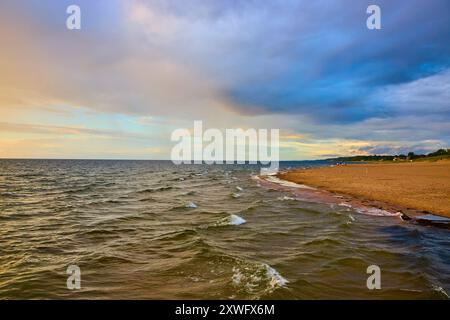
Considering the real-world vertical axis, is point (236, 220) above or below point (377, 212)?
below

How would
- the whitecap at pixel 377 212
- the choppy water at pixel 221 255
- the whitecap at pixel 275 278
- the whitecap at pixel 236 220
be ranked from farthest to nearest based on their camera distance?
the whitecap at pixel 377 212
the whitecap at pixel 236 220
the whitecap at pixel 275 278
the choppy water at pixel 221 255

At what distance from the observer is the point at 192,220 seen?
2342 cm

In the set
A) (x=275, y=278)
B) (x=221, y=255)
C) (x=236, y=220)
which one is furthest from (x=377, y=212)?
(x=275, y=278)

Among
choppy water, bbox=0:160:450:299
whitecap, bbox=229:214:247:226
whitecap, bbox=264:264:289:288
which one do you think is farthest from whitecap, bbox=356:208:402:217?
whitecap, bbox=264:264:289:288

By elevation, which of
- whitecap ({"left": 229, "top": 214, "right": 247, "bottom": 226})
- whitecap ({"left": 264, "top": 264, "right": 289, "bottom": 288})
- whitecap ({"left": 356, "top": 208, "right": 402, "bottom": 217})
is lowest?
whitecap ({"left": 229, "top": 214, "right": 247, "bottom": 226})

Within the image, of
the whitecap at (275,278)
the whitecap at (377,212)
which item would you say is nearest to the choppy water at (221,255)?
the whitecap at (275,278)

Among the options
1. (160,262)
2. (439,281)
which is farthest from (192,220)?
(439,281)

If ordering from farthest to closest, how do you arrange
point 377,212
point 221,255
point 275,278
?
1. point 377,212
2. point 221,255
3. point 275,278

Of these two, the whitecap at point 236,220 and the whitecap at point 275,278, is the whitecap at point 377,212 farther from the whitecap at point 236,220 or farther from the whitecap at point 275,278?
the whitecap at point 275,278

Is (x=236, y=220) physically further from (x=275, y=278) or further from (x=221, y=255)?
(x=275, y=278)

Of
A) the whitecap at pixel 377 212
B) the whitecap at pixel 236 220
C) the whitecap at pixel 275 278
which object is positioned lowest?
the whitecap at pixel 236 220

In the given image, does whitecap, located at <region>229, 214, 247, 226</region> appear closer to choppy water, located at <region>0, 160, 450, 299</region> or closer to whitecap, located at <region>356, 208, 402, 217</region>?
choppy water, located at <region>0, 160, 450, 299</region>

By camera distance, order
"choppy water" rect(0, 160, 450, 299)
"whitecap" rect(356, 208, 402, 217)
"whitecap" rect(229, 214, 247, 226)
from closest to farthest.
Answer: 1. "choppy water" rect(0, 160, 450, 299)
2. "whitecap" rect(229, 214, 247, 226)
3. "whitecap" rect(356, 208, 402, 217)
